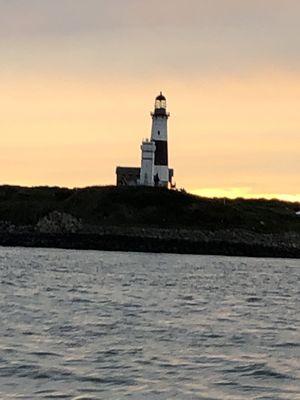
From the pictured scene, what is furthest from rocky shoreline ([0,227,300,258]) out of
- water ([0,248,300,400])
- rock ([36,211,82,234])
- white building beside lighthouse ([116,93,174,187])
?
water ([0,248,300,400])

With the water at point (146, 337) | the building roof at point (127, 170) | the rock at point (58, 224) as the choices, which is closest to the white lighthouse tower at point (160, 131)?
the building roof at point (127, 170)

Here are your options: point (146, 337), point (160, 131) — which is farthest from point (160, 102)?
point (146, 337)

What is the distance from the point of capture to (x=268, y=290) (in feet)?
122

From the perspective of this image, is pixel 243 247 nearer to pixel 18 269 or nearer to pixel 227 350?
pixel 18 269

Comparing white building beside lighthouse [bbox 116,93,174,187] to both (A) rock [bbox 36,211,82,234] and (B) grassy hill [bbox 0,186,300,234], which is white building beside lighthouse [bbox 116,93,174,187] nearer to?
(B) grassy hill [bbox 0,186,300,234]

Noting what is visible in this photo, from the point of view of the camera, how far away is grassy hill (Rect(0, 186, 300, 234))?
2958 inches

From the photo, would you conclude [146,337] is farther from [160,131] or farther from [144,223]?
[160,131]

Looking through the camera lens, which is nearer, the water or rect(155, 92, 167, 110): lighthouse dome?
the water

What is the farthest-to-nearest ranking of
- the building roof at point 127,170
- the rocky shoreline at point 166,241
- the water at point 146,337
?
the building roof at point 127,170 < the rocky shoreline at point 166,241 < the water at point 146,337

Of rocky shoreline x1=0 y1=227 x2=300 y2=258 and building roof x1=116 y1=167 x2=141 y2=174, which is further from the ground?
building roof x1=116 y1=167 x2=141 y2=174

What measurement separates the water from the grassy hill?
3364 cm

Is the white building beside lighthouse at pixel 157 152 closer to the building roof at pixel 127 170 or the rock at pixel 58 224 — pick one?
the building roof at pixel 127 170

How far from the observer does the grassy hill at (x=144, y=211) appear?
75125mm

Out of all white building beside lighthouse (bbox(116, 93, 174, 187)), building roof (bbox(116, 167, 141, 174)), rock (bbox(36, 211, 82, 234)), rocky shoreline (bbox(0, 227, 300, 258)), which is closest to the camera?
rocky shoreline (bbox(0, 227, 300, 258))
